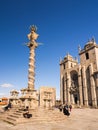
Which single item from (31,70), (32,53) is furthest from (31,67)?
(32,53)

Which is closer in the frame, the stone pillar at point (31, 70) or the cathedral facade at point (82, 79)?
the stone pillar at point (31, 70)

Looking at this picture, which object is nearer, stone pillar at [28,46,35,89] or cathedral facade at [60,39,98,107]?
stone pillar at [28,46,35,89]

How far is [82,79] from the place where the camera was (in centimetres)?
3406

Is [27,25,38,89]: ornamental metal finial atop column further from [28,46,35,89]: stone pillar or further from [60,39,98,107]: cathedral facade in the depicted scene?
[60,39,98,107]: cathedral facade

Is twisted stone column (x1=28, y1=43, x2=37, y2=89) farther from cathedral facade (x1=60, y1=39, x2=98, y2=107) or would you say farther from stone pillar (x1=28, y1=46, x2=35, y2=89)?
cathedral facade (x1=60, y1=39, x2=98, y2=107)

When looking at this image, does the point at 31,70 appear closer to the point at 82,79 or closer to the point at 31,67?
the point at 31,67

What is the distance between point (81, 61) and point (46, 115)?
24978 mm

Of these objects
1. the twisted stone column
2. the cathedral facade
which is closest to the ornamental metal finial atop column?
the twisted stone column

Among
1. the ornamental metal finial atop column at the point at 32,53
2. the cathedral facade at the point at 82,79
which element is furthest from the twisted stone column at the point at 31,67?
the cathedral facade at the point at 82,79

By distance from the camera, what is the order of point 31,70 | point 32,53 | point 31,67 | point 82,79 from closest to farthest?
point 31,70
point 31,67
point 32,53
point 82,79

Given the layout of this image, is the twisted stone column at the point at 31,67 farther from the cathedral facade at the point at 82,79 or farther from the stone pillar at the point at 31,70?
the cathedral facade at the point at 82,79

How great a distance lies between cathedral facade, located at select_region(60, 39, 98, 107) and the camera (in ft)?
102

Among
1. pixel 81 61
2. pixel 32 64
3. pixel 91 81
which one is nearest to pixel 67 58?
pixel 81 61

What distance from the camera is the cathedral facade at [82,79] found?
3094 centimetres
